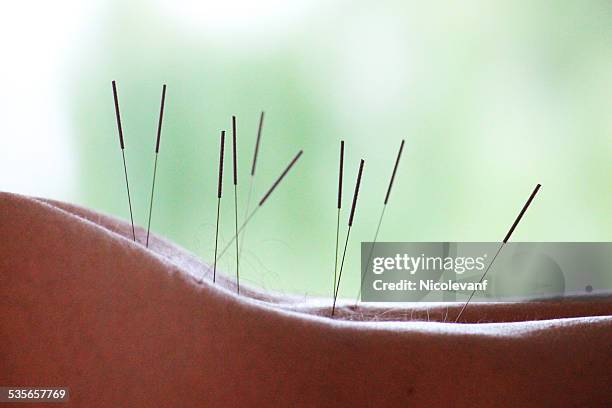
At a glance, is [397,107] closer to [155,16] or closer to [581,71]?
[581,71]

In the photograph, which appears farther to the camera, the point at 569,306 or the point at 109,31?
the point at 109,31

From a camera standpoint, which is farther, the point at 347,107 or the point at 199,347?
the point at 347,107

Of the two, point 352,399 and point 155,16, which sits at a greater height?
point 155,16

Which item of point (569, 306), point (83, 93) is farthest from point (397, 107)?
point (569, 306)

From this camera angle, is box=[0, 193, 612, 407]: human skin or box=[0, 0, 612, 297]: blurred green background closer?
box=[0, 193, 612, 407]: human skin

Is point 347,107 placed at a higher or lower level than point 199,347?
higher
